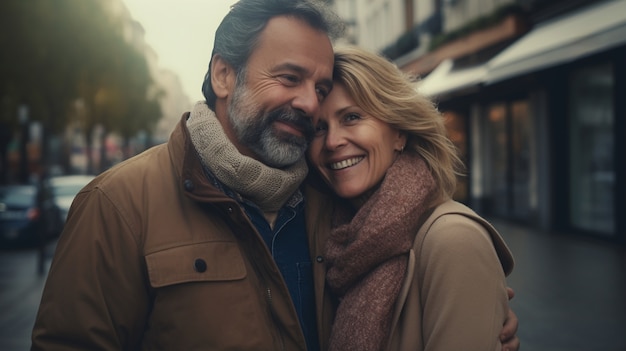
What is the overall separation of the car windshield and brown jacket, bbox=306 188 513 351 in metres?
13.4

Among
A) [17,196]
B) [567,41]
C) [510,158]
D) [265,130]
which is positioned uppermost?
[567,41]

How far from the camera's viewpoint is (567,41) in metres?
8.72

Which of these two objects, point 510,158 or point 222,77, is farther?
point 510,158

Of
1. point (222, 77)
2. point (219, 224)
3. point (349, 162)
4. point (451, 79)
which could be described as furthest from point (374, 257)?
point (451, 79)

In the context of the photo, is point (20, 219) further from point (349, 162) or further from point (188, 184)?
point (188, 184)

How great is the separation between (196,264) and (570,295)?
6.29 meters

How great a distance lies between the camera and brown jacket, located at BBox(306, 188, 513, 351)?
1964 millimetres

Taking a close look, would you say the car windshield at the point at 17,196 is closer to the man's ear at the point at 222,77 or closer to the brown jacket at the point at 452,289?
the man's ear at the point at 222,77

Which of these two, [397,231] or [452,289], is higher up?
[397,231]

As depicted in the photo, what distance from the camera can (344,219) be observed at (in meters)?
2.55

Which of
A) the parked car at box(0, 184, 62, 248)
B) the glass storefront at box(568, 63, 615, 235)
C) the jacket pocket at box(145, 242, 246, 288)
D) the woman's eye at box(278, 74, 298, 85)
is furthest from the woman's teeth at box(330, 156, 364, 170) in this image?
the parked car at box(0, 184, 62, 248)

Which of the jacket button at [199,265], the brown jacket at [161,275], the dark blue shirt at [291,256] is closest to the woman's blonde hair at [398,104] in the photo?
the dark blue shirt at [291,256]

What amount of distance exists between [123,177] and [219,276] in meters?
0.48

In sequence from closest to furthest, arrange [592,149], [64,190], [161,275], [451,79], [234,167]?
[161,275] < [234,167] < [592,149] < [451,79] < [64,190]
